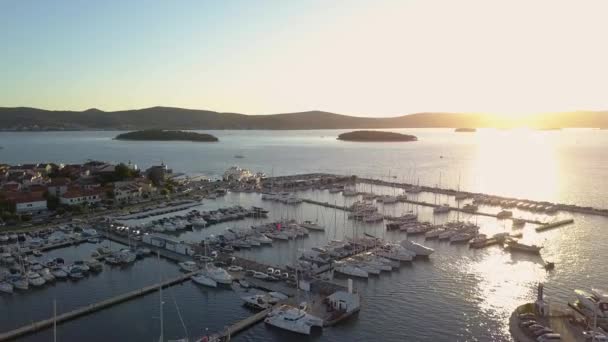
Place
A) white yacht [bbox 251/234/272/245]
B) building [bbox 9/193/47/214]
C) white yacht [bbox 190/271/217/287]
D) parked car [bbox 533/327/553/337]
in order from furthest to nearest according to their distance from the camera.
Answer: building [bbox 9/193/47/214] < white yacht [bbox 251/234/272/245] < white yacht [bbox 190/271/217/287] < parked car [bbox 533/327/553/337]

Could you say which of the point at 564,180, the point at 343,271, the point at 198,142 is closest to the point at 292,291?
the point at 343,271

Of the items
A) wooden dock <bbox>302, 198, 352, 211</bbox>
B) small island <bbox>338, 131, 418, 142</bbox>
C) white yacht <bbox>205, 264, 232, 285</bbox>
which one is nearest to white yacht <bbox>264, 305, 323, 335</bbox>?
white yacht <bbox>205, 264, 232, 285</bbox>

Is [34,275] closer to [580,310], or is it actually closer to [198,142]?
[580,310]

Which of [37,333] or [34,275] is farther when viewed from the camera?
[34,275]

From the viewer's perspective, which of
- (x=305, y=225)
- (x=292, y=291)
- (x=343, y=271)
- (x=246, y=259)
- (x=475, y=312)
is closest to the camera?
(x=475, y=312)

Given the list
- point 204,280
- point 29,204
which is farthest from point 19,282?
point 29,204

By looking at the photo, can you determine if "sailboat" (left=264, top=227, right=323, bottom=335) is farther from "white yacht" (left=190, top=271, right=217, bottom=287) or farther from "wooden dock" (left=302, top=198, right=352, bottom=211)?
"wooden dock" (left=302, top=198, right=352, bottom=211)

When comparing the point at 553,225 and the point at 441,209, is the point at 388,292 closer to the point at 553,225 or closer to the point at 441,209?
the point at 553,225
